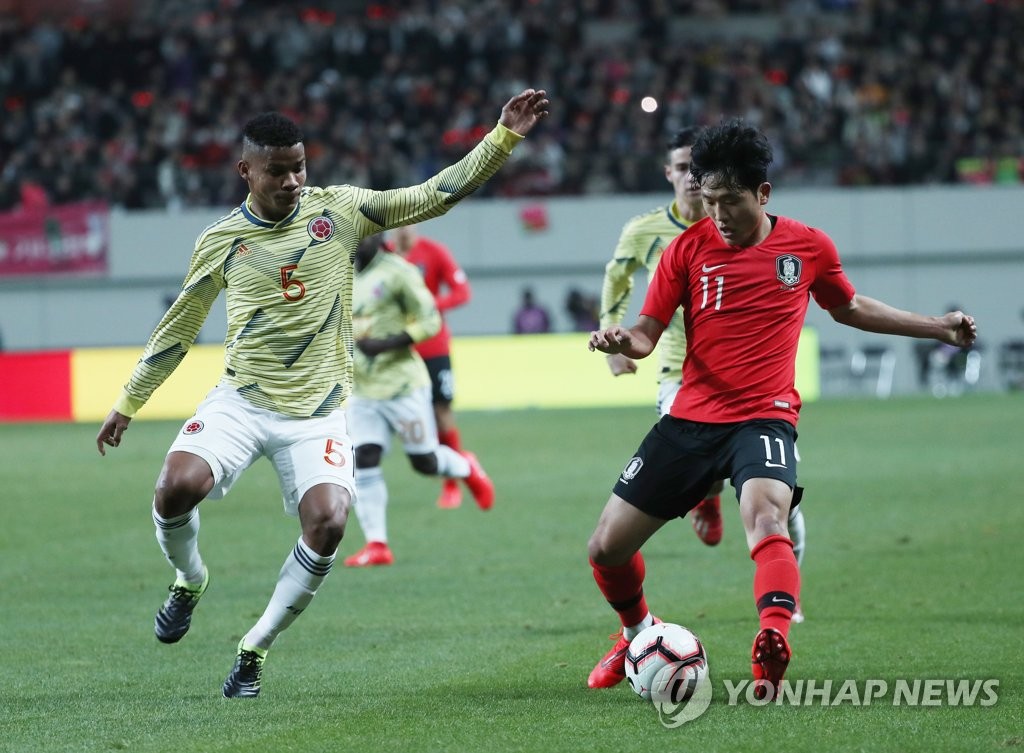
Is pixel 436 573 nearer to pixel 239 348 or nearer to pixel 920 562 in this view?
pixel 920 562

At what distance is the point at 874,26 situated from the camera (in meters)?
33.7

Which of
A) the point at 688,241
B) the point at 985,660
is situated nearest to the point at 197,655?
the point at 688,241

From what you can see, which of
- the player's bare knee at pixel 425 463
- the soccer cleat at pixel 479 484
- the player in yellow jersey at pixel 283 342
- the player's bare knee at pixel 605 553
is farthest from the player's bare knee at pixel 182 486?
the soccer cleat at pixel 479 484

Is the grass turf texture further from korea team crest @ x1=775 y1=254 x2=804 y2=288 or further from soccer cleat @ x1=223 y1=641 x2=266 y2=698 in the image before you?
korea team crest @ x1=775 y1=254 x2=804 y2=288

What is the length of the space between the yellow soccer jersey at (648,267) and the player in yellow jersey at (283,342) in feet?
6.77

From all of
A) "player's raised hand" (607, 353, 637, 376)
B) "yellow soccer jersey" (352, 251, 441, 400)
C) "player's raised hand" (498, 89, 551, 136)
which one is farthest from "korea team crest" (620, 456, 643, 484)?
"yellow soccer jersey" (352, 251, 441, 400)

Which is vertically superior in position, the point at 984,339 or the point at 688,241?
the point at 688,241

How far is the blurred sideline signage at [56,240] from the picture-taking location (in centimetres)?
3108

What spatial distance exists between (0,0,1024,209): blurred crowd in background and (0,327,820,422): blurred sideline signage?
5.37 m

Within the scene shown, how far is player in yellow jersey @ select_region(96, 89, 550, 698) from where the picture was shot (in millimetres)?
6031

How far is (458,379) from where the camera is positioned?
26016 mm

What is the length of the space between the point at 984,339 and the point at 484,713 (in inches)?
1142

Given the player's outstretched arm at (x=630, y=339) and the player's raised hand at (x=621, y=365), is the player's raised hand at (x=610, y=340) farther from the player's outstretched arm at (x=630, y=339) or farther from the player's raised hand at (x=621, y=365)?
the player's raised hand at (x=621, y=365)

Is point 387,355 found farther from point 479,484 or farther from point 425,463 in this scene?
point 479,484
